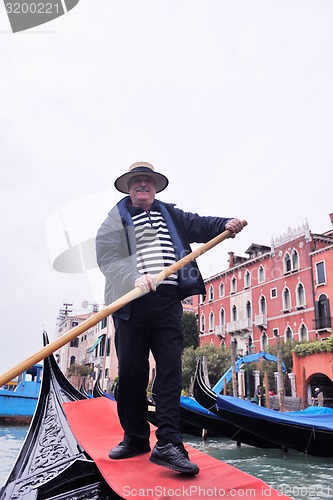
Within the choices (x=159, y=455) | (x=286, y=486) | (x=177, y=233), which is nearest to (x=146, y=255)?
(x=177, y=233)

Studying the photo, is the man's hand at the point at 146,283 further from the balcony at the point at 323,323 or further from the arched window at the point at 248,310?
the arched window at the point at 248,310

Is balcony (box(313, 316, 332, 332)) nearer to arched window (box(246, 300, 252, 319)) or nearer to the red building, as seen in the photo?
the red building

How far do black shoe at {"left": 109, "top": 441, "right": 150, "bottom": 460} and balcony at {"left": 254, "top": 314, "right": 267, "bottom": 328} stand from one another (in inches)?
508

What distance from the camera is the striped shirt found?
135 cm

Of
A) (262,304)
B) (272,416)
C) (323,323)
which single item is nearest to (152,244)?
(272,416)

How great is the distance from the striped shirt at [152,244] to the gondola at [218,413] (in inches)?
117

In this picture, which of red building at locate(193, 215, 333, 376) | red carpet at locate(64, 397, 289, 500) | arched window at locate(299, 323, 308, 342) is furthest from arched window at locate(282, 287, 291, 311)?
red carpet at locate(64, 397, 289, 500)

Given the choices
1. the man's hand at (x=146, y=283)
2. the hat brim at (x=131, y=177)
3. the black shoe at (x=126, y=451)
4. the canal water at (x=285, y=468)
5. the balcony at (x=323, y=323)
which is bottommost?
the canal water at (x=285, y=468)

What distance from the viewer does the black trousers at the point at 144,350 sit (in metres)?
1.26

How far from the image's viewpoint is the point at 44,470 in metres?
1.18

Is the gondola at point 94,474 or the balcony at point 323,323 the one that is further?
the balcony at point 323,323

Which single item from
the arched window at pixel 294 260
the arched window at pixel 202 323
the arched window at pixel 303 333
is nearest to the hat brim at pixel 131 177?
the arched window at pixel 303 333

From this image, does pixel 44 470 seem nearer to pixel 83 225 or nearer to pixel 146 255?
pixel 146 255

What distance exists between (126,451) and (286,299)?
12.5 meters
